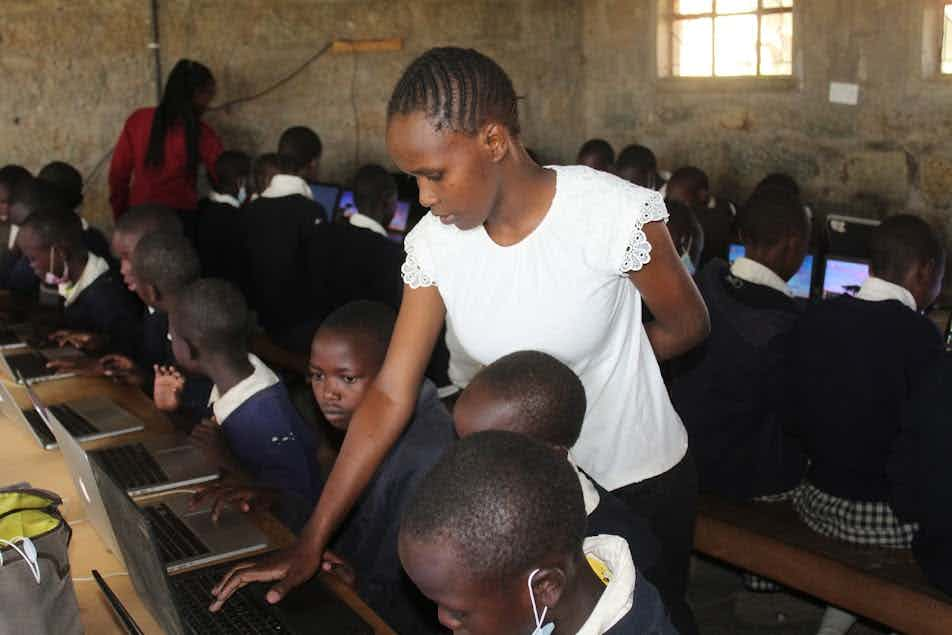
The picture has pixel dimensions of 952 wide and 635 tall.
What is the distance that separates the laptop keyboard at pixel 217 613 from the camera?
5.52 feet

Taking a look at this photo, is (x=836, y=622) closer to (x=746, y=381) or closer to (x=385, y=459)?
(x=746, y=381)

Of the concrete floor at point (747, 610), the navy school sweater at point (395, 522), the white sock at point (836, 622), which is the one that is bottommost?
the concrete floor at point (747, 610)

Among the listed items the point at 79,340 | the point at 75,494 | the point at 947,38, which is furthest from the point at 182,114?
the point at 75,494

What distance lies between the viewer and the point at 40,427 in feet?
8.98

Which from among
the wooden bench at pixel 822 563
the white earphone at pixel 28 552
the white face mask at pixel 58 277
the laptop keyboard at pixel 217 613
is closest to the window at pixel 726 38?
the wooden bench at pixel 822 563

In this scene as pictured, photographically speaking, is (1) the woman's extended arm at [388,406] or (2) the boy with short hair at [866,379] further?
(2) the boy with short hair at [866,379]

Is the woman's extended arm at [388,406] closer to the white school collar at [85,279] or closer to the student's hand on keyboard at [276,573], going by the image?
the student's hand on keyboard at [276,573]

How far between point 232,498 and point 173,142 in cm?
396

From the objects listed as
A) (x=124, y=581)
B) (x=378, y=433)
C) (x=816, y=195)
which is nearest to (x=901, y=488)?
(x=378, y=433)

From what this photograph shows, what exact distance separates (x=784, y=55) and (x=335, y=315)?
3704 mm

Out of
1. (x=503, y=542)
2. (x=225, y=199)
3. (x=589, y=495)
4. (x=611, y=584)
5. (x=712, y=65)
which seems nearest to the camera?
Answer: (x=503, y=542)

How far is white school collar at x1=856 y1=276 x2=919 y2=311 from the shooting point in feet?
9.33

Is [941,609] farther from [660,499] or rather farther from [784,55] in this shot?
[784,55]

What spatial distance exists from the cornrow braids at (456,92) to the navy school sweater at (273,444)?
3.68ft
